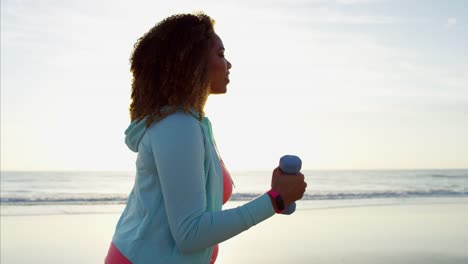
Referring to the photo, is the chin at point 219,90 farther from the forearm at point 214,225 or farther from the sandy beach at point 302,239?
the sandy beach at point 302,239

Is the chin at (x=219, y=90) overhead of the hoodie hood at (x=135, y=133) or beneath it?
overhead

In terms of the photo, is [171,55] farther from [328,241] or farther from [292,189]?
[328,241]

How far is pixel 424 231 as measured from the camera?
9484mm

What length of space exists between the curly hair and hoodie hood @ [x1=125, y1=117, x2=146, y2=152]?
1.0 inches

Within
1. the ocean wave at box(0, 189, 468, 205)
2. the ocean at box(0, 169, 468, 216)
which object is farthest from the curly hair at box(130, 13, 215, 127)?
the ocean wave at box(0, 189, 468, 205)

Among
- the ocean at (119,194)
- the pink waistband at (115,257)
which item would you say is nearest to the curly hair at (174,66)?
the pink waistband at (115,257)

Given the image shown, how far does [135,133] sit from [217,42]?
34 centimetres

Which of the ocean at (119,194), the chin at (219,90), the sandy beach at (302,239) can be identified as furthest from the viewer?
the ocean at (119,194)

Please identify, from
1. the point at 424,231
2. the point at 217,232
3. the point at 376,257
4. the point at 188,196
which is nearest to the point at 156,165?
the point at 188,196

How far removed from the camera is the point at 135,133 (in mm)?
1700

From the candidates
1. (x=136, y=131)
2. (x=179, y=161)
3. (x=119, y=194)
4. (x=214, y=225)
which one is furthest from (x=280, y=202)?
(x=119, y=194)

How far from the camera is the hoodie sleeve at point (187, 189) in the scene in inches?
59.8

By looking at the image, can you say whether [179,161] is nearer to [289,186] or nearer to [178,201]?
[178,201]

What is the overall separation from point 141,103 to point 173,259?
0.44 m
